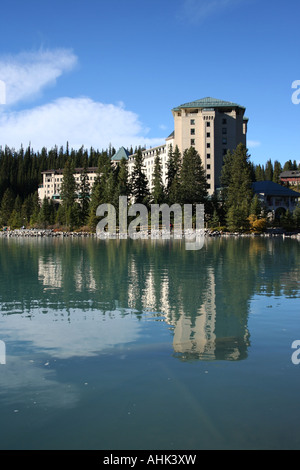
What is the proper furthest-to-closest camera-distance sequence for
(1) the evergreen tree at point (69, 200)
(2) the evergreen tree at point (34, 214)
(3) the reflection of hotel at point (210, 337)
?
(2) the evergreen tree at point (34, 214) → (1) the evergreen tree at point (69, 200) → (3) the reflection of hotel at point (210, 337)

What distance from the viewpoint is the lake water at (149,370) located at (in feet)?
Result: 17.2

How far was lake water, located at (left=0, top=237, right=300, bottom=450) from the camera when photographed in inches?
206

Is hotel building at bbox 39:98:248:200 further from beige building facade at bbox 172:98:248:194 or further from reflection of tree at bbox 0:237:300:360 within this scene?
reflection of tree at bbox 0:237:300:360

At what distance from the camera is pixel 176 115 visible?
3812 inches

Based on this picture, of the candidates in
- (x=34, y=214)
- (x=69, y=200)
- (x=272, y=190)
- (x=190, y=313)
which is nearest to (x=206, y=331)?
(x=190, y=313)

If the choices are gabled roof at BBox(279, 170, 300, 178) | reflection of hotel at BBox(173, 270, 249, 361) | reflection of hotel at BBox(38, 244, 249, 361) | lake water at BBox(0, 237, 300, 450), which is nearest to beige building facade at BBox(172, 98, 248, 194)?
gabled roof at BBox(279, 170, 300, 178)

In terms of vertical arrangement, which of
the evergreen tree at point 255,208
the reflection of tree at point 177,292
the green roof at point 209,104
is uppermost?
the green roof at point 209,104

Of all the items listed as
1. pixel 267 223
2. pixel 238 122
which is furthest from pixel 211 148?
pixel 267 223

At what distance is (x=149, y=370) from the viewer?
731 cm

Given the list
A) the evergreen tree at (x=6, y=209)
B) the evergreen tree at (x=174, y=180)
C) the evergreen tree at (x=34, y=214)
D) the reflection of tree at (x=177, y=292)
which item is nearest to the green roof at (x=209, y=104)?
the evergreen tree at (x=174, y=180)

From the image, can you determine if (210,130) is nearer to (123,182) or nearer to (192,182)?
(192,182)

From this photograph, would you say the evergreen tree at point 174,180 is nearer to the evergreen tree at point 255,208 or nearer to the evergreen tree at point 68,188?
the evergreen tree at point 255,208
